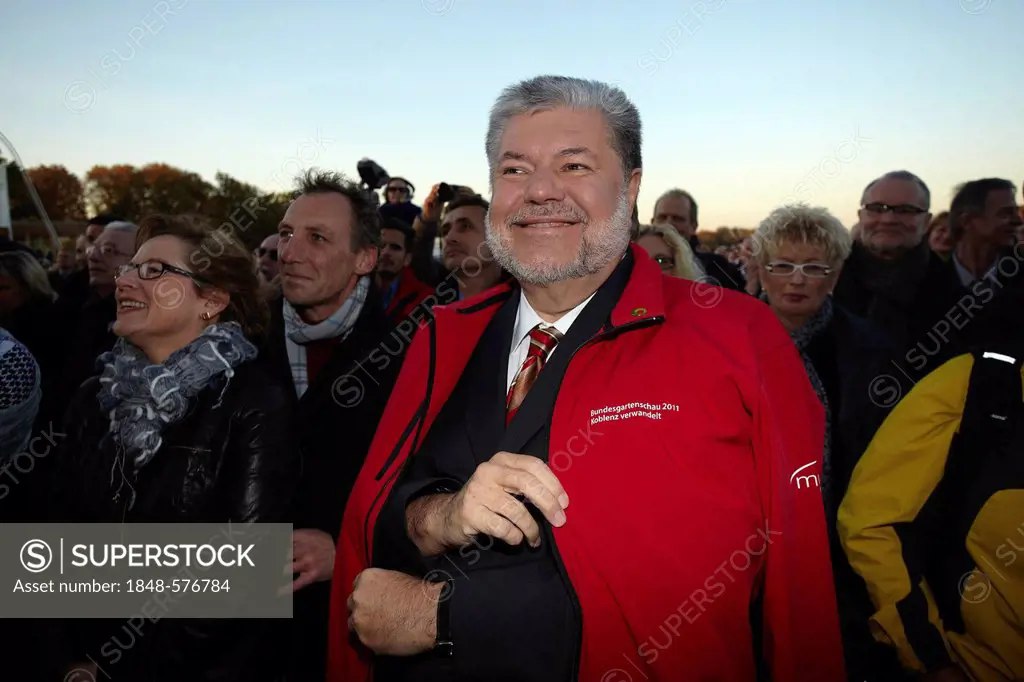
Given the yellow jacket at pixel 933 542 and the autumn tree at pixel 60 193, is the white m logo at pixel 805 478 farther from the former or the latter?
the autumn tree at pixel 60 193

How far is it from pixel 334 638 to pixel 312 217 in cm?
221

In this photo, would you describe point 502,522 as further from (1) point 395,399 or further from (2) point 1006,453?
(2) point 1006,453

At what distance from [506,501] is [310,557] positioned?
1468 millimetres

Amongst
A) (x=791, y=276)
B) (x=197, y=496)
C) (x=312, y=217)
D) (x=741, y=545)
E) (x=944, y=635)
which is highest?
(x=312, y=217)

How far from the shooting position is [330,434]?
→ 9.68 feet

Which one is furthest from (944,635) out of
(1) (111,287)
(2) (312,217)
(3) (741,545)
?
(1) (111,287)

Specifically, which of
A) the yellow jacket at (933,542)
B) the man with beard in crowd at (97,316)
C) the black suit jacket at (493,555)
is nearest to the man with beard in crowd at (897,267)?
the yellow jacket at (933,542)

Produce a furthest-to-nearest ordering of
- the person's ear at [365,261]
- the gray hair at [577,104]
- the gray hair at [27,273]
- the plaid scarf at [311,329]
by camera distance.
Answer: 1. the gray hair at [27,273]
2. the person's ear at [365,261]
3. the plaid scarf at [311,329]
4. the gray hair at [577,104]

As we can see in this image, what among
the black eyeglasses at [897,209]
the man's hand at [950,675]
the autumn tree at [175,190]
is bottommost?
the man's hand at [950,675]

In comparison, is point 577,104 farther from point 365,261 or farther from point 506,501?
point 365,261

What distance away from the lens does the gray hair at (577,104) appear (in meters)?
2.00

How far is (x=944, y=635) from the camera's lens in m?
2.06

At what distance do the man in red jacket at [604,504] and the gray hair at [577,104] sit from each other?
0.03m

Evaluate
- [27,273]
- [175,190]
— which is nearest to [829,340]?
[27,273]
